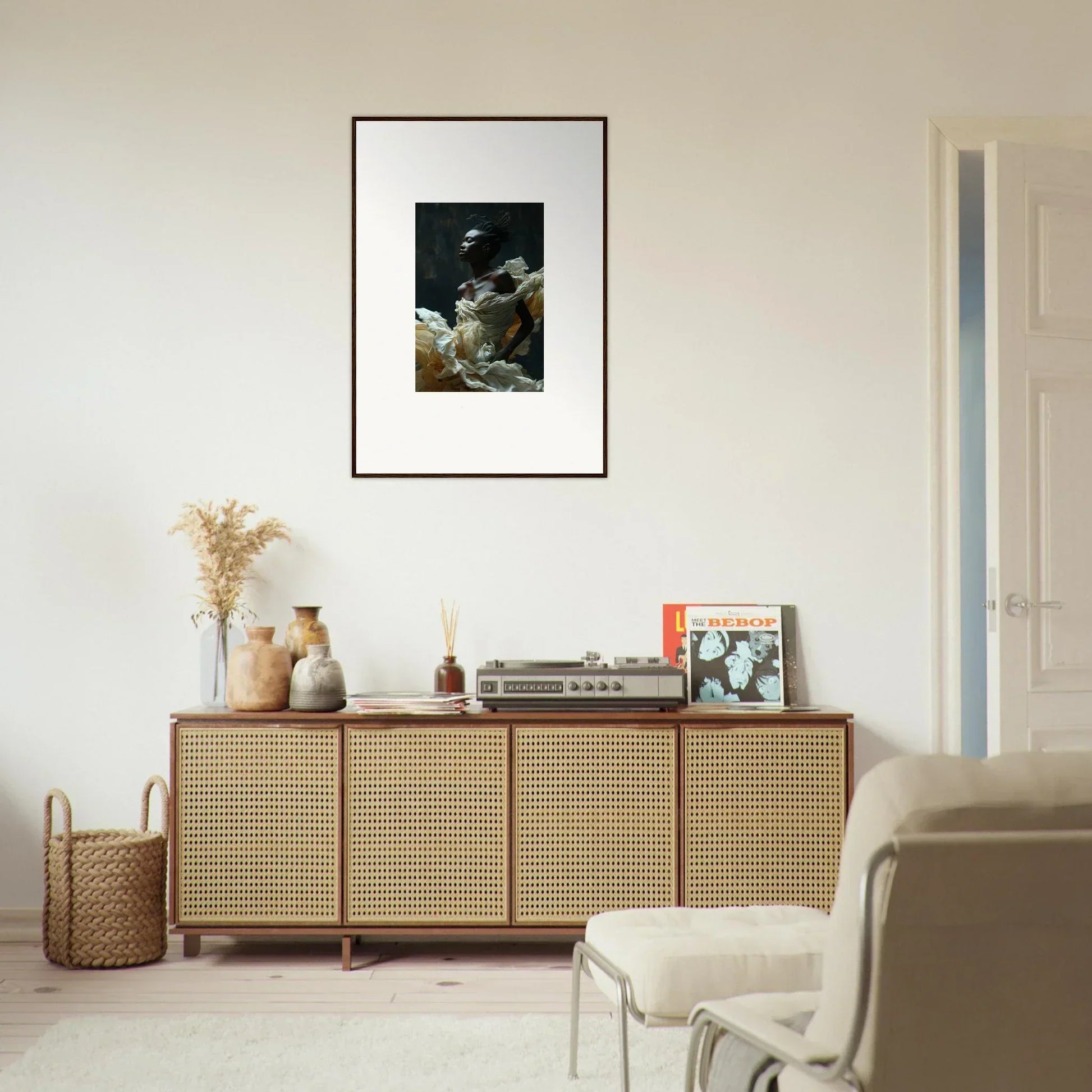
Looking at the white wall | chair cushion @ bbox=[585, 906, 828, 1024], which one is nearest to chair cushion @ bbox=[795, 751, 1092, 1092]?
chair cushion @ bbox=[585, 906, 828, 1024]

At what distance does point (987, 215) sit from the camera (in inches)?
144

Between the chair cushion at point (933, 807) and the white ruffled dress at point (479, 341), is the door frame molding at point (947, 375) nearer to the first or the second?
the white ruffled dress at point (479, 341)

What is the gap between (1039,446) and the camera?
3641 mm

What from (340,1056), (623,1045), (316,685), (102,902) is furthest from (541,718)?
(102,902)

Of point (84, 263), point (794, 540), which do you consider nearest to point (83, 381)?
point (84, 263)

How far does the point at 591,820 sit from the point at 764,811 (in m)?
0.51

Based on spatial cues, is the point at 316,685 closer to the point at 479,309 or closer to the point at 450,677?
the point at 450,677

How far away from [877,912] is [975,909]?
122 mm

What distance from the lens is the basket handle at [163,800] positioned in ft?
11.2

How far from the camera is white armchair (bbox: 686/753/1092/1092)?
138 cm

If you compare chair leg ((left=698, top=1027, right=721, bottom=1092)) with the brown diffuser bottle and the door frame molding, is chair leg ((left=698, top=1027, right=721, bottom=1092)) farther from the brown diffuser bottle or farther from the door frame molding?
the door frame molding

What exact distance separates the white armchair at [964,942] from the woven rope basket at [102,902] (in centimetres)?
251

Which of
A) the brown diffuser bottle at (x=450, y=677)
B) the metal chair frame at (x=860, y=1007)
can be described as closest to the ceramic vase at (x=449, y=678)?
the brown diffuser bottle at (x=450, y=677)

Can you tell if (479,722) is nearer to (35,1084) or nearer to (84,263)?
(35,1084)
